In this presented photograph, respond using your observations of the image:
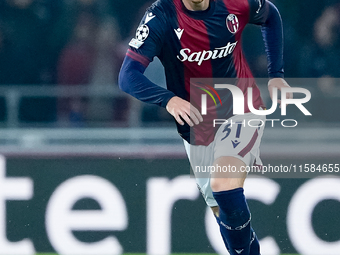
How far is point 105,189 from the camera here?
340cm

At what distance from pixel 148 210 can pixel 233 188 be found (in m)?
1.02

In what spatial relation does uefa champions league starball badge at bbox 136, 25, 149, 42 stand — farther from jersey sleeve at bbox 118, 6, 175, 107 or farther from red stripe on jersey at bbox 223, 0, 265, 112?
red stripe on jersey at bbox 223, 0, 265, 112

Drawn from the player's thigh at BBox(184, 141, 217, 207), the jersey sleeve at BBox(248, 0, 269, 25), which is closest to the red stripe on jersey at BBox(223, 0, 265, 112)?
the jersey sleeve at BBox(248, 0, 269, 25)

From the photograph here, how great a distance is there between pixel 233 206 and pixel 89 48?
6.50 ft

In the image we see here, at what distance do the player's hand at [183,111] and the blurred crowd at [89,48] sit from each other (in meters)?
1.49

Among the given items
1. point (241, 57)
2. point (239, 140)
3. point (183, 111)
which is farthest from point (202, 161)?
point (183, 111)

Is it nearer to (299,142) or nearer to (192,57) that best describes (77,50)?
(192,57)

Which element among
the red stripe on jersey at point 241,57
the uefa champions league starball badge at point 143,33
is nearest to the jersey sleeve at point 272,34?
the red stripe on jersey at point 241,57

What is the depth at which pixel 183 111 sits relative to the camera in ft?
7.33

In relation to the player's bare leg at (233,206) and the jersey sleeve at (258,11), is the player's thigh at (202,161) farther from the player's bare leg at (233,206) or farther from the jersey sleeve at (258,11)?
the jersey sleeve at (258,11)

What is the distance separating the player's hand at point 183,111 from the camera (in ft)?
7.24

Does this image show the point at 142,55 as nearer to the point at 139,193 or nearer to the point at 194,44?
the point at 194,44

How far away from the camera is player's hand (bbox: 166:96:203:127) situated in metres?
2.21

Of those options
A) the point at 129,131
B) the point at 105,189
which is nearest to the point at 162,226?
the point at 105,189
